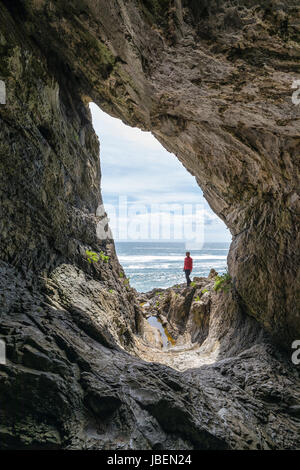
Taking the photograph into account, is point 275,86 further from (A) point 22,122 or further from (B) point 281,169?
(A) point 22,122

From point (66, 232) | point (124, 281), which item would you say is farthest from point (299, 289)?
point (124, 281)

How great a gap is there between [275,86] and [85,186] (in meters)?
6.28

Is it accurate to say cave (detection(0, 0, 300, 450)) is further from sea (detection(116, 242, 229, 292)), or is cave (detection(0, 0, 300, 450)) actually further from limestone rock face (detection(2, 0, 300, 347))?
sea (detection(116, 242, 229, 292))

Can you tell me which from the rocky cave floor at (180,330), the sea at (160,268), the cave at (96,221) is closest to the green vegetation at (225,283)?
the sea at (160,268)

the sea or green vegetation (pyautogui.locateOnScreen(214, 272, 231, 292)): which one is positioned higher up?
green vegetation (pyautogui.locateOnScreen(214, 272, 231, 292))

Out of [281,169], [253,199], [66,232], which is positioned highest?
[281,169]

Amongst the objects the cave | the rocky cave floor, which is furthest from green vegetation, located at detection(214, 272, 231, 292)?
the rocky cave floor

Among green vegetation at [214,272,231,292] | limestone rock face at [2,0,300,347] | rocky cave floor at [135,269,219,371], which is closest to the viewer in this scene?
limestone rock face at [2,0,300,347]

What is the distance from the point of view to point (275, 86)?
4.12 metres

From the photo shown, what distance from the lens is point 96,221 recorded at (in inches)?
344

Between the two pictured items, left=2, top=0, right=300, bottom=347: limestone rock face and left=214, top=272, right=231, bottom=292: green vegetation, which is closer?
left=2, top=0, right=300, bottom=347: limestone rock face

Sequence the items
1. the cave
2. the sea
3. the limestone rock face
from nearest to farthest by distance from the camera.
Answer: the cave, the limestone rock face, the sea

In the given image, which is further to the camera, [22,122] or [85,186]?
[85,186]

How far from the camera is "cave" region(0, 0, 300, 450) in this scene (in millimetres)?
3039
